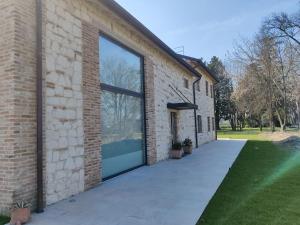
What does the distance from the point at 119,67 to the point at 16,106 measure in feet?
14.3

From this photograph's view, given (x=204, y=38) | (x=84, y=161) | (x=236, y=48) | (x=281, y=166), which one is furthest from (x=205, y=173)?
(x=236, y=48)

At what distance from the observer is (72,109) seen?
634 centimetres

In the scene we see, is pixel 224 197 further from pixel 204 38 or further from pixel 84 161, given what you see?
pixel 204 38

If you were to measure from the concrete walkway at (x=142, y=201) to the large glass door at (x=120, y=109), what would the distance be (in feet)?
2.16

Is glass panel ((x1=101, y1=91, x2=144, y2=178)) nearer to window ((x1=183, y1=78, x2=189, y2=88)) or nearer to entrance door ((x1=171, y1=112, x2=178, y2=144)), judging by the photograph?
entrance door ((x1=171, y1=112, x2=178, y2=144))

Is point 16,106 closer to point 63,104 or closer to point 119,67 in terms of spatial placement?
point 63,104

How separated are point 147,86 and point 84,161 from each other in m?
4.88

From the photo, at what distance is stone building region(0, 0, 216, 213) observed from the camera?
5.02 m

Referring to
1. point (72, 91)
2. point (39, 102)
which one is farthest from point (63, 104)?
point (39, 102)

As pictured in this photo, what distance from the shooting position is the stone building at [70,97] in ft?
16.5

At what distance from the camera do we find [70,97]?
6.30 m

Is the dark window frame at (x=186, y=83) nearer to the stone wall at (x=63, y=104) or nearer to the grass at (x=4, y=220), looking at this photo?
the stone wall at (x=63, y=104)

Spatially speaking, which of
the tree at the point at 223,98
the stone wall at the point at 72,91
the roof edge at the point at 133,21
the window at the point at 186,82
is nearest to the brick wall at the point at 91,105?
the stone wall at the point at 72,91

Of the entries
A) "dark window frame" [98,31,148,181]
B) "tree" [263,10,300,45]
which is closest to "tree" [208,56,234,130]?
"tree" [263,10,300,45]
